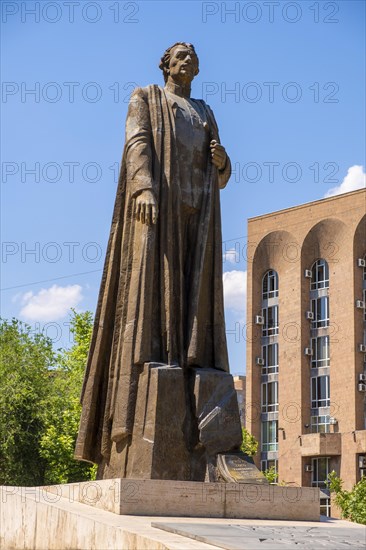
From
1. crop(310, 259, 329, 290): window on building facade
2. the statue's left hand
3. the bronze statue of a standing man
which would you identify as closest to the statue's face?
the bronze statue of a standing man

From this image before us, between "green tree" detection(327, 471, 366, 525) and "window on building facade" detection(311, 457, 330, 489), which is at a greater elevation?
"window on building facade" detection(311, 457, 330, 489)

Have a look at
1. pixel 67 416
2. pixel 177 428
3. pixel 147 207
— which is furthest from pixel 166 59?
Result: pixel 67 416

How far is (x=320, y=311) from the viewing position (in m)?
53.6

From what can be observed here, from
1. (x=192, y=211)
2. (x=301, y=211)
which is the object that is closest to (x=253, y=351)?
(x=301, y=211)

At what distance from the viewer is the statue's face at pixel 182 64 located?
11.5 metres

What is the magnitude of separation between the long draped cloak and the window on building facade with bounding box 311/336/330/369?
4201cm

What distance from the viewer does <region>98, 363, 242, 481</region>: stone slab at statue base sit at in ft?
33.2

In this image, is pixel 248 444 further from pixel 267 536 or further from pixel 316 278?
pixel 267 536

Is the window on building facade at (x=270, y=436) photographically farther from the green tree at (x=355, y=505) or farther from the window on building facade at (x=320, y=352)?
the green tree at (x=355, y=505)

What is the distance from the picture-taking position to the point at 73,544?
8.73 m

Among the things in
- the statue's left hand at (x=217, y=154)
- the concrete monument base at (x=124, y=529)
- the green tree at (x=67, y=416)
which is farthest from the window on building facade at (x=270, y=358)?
the concrete monument base at (x=124, y=529)

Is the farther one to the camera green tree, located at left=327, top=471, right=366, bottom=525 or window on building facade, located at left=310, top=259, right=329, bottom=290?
window on building facade, located at left=310, top=259, right=329, bottom=290

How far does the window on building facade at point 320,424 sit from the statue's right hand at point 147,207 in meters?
42.2

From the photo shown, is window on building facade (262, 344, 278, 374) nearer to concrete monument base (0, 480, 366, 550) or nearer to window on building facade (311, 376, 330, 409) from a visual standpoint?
window on building facade (311, 376, 330, 409)
